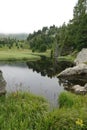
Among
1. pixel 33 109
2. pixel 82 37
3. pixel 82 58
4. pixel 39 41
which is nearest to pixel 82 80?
pixel 82 58

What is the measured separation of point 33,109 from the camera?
12805 millimetres

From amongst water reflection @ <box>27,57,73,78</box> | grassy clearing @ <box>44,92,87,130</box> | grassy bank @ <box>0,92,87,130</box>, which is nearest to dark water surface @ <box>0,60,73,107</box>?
water reflection @ <box>27,57,73,78</box>

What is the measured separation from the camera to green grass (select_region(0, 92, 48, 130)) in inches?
433

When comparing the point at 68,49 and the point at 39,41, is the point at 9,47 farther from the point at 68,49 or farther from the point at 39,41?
the point at 68,49

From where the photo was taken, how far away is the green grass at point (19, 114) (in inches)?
433

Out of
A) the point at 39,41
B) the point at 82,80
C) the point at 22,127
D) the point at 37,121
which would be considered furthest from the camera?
the point at 39,41

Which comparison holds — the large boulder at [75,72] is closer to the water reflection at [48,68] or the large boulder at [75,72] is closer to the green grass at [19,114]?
the water reflection at [48,68]

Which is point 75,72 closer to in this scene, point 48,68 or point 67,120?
point 48,68

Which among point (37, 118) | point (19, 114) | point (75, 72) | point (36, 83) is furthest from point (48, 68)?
point (37, 118)

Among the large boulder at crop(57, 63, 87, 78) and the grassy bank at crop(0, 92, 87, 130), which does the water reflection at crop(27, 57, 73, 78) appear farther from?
the grassy bank at crop(0, 92, 87, 130)

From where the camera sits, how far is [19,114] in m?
12.2

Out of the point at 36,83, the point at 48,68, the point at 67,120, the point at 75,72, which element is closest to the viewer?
the point at 67,120

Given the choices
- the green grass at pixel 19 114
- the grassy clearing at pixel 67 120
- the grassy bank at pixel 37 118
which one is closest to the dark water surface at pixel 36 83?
the green grass at pixel 19 114

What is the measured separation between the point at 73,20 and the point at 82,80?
43.0m
